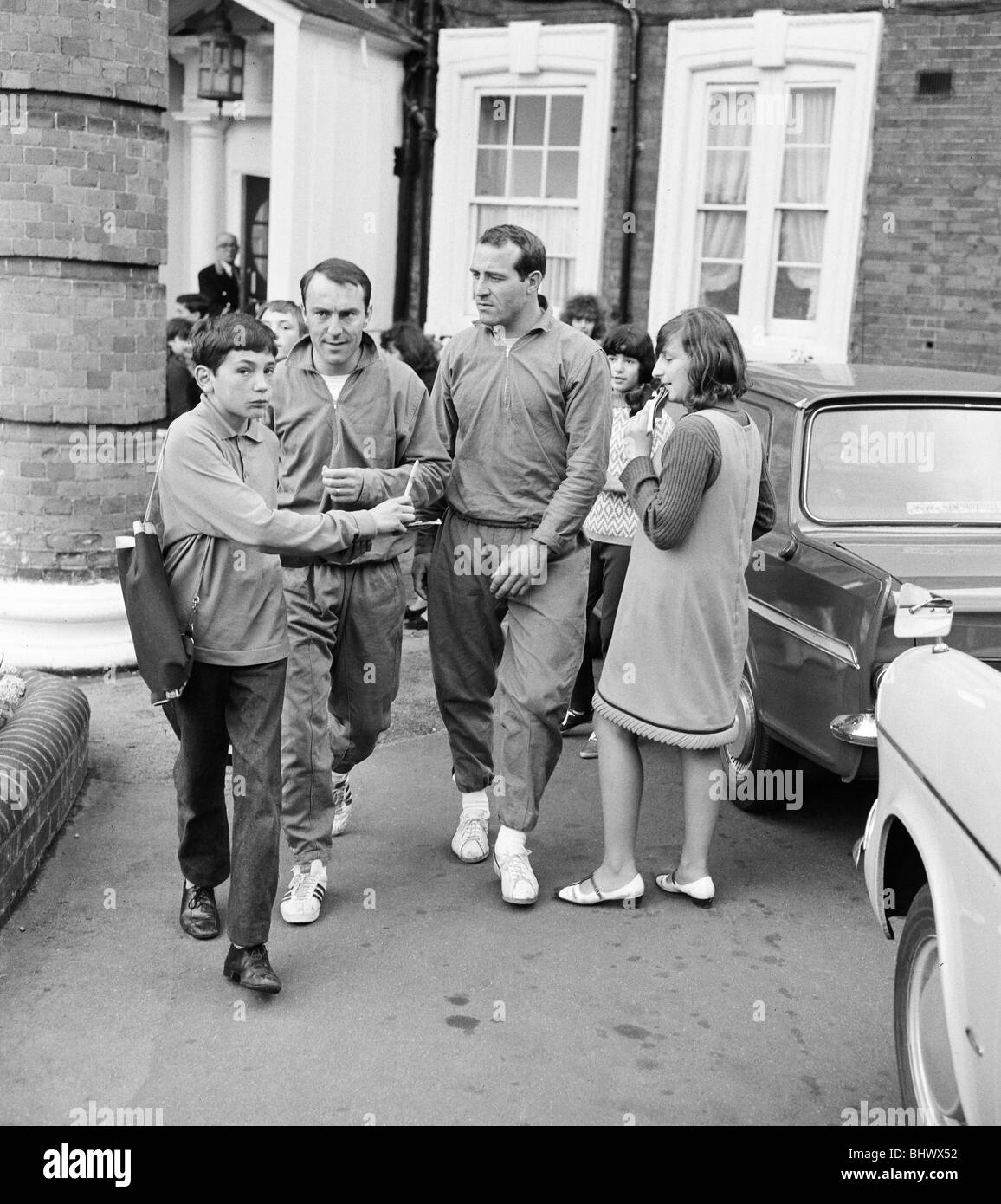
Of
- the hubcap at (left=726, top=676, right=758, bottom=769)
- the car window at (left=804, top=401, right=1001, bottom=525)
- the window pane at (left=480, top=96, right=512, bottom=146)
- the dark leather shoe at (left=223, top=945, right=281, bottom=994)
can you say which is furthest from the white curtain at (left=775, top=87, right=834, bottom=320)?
the dark leather shoe at (left=223, top=945, right=281, bottom=994)

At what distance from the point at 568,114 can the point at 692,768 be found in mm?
9585

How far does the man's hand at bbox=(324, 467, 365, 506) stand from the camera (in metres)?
4.34

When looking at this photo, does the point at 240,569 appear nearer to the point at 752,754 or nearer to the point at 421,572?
the point at 421,572

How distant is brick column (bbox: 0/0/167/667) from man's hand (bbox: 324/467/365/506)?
2982mm

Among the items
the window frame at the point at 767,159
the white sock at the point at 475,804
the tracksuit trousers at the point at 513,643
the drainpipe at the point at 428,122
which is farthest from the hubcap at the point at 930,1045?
the drainpipe at the point at 428,122

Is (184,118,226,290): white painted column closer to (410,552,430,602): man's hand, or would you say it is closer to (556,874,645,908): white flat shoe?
(410,552,430,602): man's hand

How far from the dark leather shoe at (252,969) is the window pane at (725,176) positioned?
9720 mm

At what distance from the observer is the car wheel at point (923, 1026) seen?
3.07 metres

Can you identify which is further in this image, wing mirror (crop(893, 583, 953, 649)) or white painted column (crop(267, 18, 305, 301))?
white painted column (crop(267, 18, 305, 301))

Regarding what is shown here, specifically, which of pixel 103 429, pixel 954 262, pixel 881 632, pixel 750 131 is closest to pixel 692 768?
pixel 881 632

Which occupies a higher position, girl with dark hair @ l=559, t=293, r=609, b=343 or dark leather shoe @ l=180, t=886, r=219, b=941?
girl with dark hair @ l=559, t=293, r=609, b=343

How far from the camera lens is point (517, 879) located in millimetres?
4750

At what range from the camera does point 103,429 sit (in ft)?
23.1
